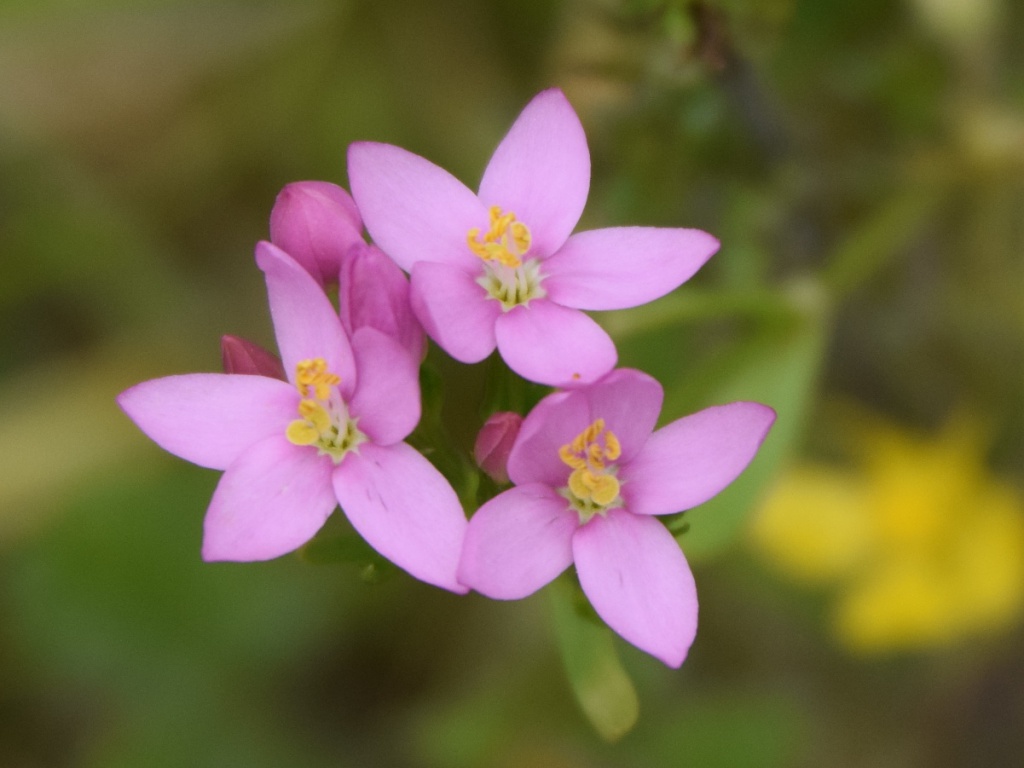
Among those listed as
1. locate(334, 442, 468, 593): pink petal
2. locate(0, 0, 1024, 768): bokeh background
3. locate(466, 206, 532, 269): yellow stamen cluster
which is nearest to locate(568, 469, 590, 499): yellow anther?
locate(334, 442, 468, 593): pink petal

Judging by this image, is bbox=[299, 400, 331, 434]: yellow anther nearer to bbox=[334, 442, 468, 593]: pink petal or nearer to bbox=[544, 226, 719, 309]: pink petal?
bbox=[334, 442, 468, 593]: pink petal

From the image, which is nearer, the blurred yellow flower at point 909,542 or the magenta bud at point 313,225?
the magenta bud at point 313,225

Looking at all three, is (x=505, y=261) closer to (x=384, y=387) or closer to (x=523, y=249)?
(x=523, y=249)

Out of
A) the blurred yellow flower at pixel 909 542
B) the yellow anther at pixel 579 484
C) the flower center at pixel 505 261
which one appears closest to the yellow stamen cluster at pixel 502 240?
the flower center at pixel 505 261

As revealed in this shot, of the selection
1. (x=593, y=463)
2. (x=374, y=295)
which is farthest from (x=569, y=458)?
(x=374, y=295)

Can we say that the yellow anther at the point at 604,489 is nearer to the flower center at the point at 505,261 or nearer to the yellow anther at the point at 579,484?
the yellow anther at the point at 579,484
